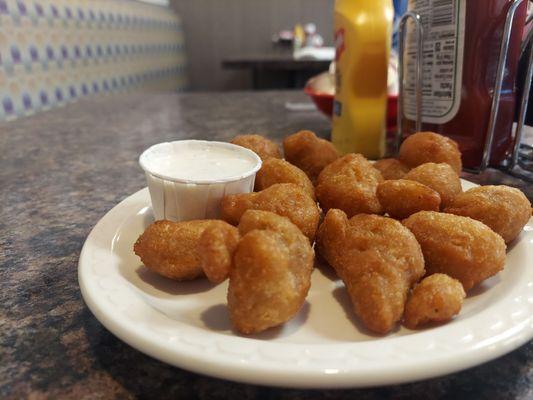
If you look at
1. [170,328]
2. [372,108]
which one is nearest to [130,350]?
[170,328]

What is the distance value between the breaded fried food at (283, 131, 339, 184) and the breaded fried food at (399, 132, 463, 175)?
0.18 m

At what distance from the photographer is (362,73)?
1.33 m

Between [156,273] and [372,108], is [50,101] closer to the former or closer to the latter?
[372,108]

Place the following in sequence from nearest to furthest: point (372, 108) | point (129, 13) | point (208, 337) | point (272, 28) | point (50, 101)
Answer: point (208, 337), point (372, 108), point (50, 101), point (129, 13), point (272, 28)

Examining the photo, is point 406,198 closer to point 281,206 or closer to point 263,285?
point 281,206

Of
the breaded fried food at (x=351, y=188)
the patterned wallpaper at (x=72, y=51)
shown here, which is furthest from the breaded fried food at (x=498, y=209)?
the patterned wallpaper at (x=72, y=51)

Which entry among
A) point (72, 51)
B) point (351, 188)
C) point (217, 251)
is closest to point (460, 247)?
point (351, 188)

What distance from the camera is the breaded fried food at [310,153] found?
1107mm

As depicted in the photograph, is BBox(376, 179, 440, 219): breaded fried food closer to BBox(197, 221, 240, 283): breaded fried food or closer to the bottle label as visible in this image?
BBox(197, 221, 240, 283): breaded fried food

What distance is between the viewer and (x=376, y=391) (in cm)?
53

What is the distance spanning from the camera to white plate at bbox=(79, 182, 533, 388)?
1.55ft

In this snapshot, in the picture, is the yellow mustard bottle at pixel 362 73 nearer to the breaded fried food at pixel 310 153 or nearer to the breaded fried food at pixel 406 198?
the breaded fried food at pixel 310 153

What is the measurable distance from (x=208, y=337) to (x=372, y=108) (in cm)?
102

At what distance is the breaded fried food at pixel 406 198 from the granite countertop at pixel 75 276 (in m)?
0.26
